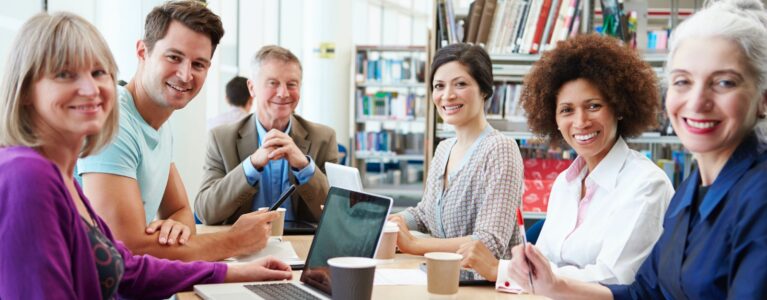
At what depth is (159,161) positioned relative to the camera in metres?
2.21

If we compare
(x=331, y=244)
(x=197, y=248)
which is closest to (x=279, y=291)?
(x=331, y=244)

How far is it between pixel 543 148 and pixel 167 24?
99.6 inches

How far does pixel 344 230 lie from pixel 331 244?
0.05m

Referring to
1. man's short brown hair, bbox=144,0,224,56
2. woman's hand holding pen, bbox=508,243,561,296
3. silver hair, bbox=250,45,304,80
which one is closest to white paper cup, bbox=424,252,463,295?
woman's hand holding pen, bbox=508,243,561,296

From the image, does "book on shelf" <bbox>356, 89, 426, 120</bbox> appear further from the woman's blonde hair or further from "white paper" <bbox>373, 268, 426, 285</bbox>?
the woman's blonde hair

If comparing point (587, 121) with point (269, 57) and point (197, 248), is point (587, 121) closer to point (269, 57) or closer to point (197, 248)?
point (197, 248)

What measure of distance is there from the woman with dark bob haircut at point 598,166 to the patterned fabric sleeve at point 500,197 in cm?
12

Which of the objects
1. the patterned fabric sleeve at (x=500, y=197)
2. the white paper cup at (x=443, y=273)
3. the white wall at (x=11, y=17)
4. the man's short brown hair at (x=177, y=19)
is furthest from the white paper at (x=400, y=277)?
the white wall at (x=11, y=17)

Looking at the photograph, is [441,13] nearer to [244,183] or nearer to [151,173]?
[244,183]

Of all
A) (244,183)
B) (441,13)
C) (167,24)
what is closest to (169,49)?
(167,24)

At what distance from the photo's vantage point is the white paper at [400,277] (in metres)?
1.81

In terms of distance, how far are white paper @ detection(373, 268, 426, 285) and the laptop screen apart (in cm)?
16

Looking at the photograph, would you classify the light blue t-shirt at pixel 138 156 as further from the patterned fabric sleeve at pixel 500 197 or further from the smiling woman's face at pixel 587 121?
the smiling woman's face at pixel 587 121

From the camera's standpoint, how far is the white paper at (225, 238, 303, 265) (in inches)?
80.0
